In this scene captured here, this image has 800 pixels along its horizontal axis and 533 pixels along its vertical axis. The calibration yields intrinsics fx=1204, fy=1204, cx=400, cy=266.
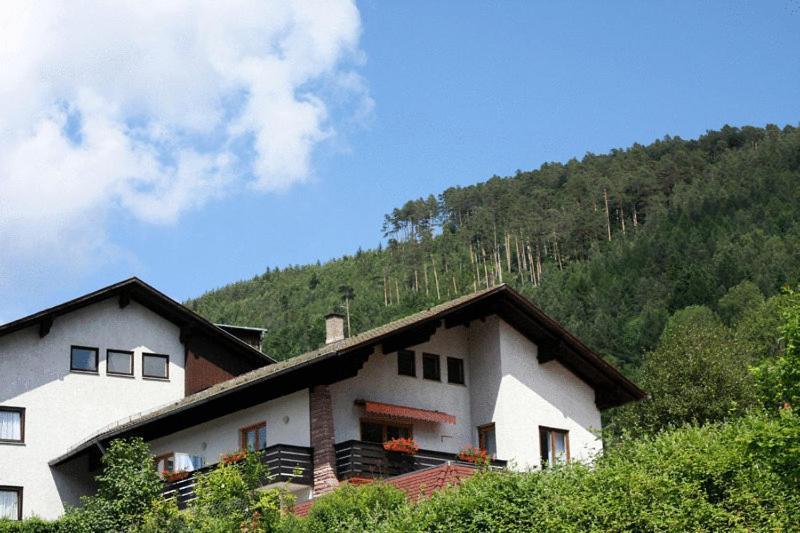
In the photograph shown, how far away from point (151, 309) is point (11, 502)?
7351mm

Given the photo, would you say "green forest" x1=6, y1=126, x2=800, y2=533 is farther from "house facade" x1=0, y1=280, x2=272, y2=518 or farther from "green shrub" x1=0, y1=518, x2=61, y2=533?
"house facade" x1=0, y1=280, x2=272, y2=518

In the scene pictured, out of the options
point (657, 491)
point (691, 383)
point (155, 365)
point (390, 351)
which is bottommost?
point (657, 491)

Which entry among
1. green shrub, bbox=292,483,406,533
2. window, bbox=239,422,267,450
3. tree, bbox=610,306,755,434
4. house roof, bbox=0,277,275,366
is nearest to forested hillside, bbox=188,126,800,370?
tree, bbox=610,306,755,434

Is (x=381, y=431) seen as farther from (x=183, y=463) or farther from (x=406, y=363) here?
(x=183, y=463)

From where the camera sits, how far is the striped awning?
1147 inches

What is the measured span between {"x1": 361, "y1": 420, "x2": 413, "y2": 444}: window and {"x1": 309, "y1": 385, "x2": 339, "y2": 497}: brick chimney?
136 centimetres

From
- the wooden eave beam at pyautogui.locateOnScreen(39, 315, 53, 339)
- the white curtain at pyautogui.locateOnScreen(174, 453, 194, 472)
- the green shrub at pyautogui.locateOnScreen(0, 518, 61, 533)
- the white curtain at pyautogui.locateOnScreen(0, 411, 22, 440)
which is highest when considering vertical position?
the wooden eave beam at pyautogui.locateOnScreen(39, 315, 53, 339)

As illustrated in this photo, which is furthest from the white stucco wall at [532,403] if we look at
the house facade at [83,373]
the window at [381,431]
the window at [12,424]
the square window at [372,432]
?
the window at [12,424]

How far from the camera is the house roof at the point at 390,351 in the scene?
28719 millimetres

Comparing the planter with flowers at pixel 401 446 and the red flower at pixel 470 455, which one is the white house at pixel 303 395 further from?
the red flower at pixel 470 455

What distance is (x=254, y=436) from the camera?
30.6m

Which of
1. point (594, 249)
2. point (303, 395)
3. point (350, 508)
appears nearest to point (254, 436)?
point (303, 395)

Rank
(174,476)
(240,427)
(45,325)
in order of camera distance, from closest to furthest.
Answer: (240,427) → (174,476) → (45,325)

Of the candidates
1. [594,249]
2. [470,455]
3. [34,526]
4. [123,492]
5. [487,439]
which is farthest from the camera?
[594,249]
